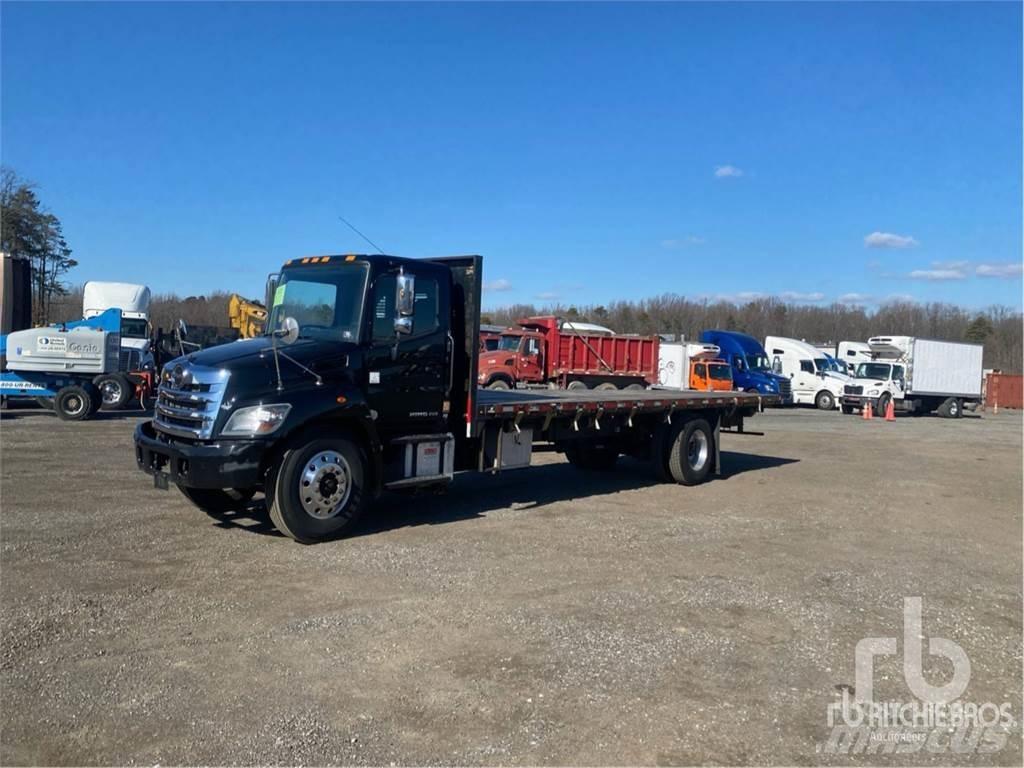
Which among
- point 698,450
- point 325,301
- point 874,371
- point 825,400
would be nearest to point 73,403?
point 325,301

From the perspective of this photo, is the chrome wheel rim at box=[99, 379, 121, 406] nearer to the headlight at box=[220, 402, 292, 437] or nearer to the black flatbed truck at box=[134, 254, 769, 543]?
the black flatbed truck at box=[134, 254, 769, 543]

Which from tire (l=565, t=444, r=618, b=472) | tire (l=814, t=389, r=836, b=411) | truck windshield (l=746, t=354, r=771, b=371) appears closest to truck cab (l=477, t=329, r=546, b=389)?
tire (l=565, t=444, r=618, b=472)

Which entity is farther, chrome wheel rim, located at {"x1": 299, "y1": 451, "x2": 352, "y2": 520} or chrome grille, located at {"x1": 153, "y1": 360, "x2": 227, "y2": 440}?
chrome wheel rim, located at {"x1": 299, "y1": 451, "x2": 352, "y2": 520}

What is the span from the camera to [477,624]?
5.59m

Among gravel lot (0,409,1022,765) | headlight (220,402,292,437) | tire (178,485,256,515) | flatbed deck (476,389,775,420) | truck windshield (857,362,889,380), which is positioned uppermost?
truck windshield (857,362,889,380)

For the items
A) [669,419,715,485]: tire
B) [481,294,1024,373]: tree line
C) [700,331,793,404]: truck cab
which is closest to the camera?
[669,419,715,485]: tire

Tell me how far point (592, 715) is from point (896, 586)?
13.0 feet

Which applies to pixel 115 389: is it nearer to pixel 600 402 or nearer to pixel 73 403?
pixel 73 403

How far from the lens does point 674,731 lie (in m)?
4.10

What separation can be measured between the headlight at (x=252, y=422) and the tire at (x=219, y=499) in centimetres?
137

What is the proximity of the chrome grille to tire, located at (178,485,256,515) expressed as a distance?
97 centimetres

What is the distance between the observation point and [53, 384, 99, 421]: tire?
18156 millimetres

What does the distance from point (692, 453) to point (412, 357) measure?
554 centimetres

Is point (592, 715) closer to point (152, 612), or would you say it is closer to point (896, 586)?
point (152, 612)
